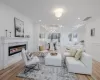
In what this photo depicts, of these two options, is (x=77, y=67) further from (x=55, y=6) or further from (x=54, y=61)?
(x=55, y=6)

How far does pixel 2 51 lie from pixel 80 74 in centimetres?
327

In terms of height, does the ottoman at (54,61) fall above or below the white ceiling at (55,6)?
Answer: below

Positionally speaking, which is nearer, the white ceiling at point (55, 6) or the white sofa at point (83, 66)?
the white sofa at point (83, 66)

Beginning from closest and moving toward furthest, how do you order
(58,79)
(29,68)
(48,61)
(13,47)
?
(58,79) → (29,68) → (48,61) → (13,47)

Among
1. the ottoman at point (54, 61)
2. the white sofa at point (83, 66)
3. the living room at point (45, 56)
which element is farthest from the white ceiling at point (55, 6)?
the ottoman at point (54, 61)

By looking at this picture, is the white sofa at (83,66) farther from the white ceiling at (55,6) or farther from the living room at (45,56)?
the white ceiling at (55,6)

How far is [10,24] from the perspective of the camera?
147 inches

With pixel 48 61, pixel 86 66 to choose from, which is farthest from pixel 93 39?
pixel 48 61

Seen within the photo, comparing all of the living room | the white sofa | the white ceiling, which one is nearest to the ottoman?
the living room

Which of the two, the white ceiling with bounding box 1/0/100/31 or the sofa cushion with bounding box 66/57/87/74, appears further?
the white ceiling with bounding box 1/0/100/31

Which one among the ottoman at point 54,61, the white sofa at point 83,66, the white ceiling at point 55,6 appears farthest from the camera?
the ottoman at point 54,61

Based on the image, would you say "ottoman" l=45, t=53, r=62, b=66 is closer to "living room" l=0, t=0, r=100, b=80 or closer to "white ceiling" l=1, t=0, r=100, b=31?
"living room" l=0, t=0, r=100, b=80

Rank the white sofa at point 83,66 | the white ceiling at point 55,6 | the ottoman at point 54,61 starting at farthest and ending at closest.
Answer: the ottoman at point 54,61
the white ceiling at point 55,6
the white sofa at point 83,66

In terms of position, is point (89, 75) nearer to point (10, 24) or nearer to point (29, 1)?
point (29, 1)
